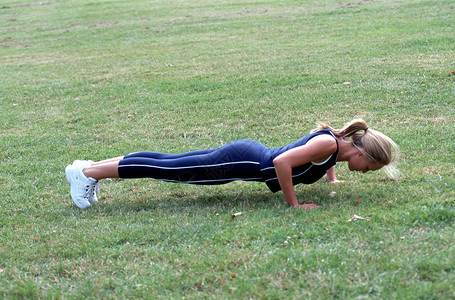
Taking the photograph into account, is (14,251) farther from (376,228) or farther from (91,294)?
(376,228)

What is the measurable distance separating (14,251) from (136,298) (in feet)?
4.72

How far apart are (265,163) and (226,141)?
7.00 ft

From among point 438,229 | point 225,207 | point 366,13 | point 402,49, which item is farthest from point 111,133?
point 366,13

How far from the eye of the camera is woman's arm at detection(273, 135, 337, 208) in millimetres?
4531

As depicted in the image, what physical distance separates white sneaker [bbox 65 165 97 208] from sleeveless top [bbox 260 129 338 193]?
1675 mm

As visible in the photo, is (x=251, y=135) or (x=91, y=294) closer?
(x=91, y=294)

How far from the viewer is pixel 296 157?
179 inches

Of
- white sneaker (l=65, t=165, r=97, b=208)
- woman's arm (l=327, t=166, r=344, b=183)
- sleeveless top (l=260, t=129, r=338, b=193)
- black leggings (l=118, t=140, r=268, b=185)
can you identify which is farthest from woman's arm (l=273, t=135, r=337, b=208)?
white sneaker (l=65, t=165, r=97, b=208)

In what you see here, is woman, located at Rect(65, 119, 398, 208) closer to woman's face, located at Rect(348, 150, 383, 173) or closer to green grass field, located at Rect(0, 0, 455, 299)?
woman's face, located at Rect(348, 150, 383, 173)

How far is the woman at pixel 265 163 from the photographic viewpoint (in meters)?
4.58

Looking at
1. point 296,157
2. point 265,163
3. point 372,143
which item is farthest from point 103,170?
point 372,143

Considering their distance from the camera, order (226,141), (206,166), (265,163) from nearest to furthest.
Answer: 1. (265,163)
2. (206,166)
3. (226,141)

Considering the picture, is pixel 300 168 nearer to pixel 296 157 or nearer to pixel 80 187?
pixel 296 157

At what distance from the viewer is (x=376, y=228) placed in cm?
396
